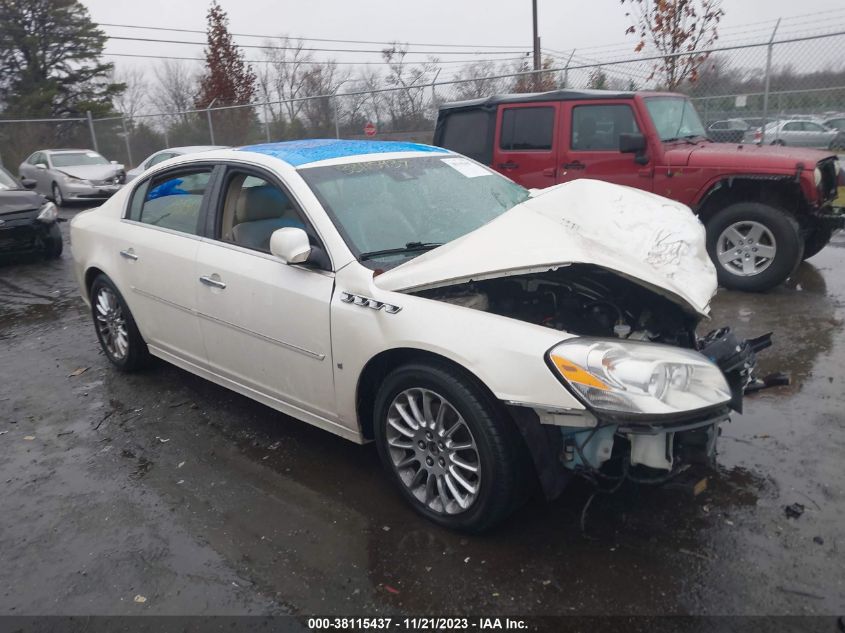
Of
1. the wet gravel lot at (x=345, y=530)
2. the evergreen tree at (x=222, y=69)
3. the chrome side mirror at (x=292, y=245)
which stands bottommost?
the wet gravel lot at (x=345, y=530)

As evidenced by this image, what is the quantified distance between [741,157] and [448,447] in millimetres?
5183

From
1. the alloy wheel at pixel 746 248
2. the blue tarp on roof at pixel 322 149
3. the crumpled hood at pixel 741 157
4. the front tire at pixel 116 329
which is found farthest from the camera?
the alloy wheel at pixel 746 248

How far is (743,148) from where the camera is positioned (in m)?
6.88

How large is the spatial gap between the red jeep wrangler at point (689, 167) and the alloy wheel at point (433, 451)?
478 centimetres

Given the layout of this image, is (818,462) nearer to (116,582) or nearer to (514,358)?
A: (514,358)

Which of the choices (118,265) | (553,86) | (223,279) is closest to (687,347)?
(223,279)

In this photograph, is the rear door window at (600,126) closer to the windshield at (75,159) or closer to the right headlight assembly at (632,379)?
the right headlight assembly at (632,379)

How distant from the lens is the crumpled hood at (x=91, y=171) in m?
16.6

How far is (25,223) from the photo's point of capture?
30.8ft

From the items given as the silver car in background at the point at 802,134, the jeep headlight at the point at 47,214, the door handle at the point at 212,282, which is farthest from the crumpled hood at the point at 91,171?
the silver car in background at the point at 802,134

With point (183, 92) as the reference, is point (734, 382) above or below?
below

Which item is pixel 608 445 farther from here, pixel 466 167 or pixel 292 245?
pixel 466 167

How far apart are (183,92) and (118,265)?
4604 cm

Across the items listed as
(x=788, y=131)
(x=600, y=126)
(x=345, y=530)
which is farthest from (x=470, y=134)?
(x=788, y=131)
